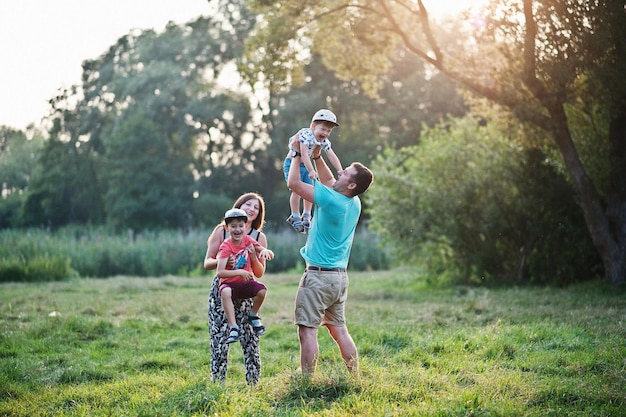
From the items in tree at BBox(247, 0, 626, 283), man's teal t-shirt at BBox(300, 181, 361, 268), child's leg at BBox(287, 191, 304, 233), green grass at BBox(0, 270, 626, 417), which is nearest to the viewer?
green grass at BBox(0, 270, 626, 417)

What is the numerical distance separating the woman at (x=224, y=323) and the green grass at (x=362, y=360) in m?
0.26

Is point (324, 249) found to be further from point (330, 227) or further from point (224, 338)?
point (224, 338)

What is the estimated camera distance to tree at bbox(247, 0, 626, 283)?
1433 cm

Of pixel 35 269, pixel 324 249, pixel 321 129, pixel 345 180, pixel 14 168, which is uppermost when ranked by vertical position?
pixel 14 168

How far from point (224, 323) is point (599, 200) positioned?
1123 cm

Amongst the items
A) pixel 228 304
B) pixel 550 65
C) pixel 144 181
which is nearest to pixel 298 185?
pixel 228 304

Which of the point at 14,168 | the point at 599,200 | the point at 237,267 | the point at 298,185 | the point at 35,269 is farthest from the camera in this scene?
the point at 14,168

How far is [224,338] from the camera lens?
7086 mm

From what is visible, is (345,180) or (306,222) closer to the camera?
(345,180)

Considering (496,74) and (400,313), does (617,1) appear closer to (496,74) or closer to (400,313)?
(496,74)

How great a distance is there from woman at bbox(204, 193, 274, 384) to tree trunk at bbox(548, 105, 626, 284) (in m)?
9.92

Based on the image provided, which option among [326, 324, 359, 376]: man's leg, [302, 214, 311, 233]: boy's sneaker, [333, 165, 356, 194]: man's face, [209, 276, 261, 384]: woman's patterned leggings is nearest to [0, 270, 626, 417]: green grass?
[326, 324, 359, 376]: man's leg

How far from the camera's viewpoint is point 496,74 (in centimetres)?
1578

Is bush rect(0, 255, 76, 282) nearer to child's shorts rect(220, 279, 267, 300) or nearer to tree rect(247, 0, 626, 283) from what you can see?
tree rect(247, 0, 626, 283)
